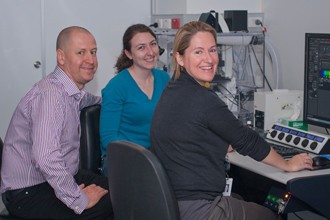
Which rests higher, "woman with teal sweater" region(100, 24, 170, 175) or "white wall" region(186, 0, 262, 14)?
"white wall" region(186, 0, 262, 14)

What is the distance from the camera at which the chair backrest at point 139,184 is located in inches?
74.2

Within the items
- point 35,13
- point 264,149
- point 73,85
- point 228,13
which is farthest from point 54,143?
point 35,13

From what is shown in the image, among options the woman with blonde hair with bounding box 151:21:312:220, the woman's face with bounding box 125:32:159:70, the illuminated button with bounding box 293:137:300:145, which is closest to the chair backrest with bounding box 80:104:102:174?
the woman's face with bounding box 125:32:159:70

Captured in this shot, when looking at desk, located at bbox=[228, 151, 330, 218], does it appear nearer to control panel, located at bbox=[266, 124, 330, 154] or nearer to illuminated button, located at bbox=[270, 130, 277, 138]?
control panel, located at bbox=[266, 124, 330, 154]

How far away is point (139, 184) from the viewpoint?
1.93 metres

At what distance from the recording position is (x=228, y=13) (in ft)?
11.1

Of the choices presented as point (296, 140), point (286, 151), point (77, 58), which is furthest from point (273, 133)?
point (77, 58)

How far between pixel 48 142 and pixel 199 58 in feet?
2.26

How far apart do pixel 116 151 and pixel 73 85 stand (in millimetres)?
600

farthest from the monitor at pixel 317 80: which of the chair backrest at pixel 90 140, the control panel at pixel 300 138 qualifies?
the chair backrest at pixel 90 140

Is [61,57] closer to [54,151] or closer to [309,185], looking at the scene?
[54,151]

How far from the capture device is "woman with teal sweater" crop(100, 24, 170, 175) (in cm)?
276

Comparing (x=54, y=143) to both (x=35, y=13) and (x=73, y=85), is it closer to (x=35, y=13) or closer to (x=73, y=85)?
(x=73, y=85)

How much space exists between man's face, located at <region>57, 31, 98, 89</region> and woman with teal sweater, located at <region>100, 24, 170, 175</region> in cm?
27
